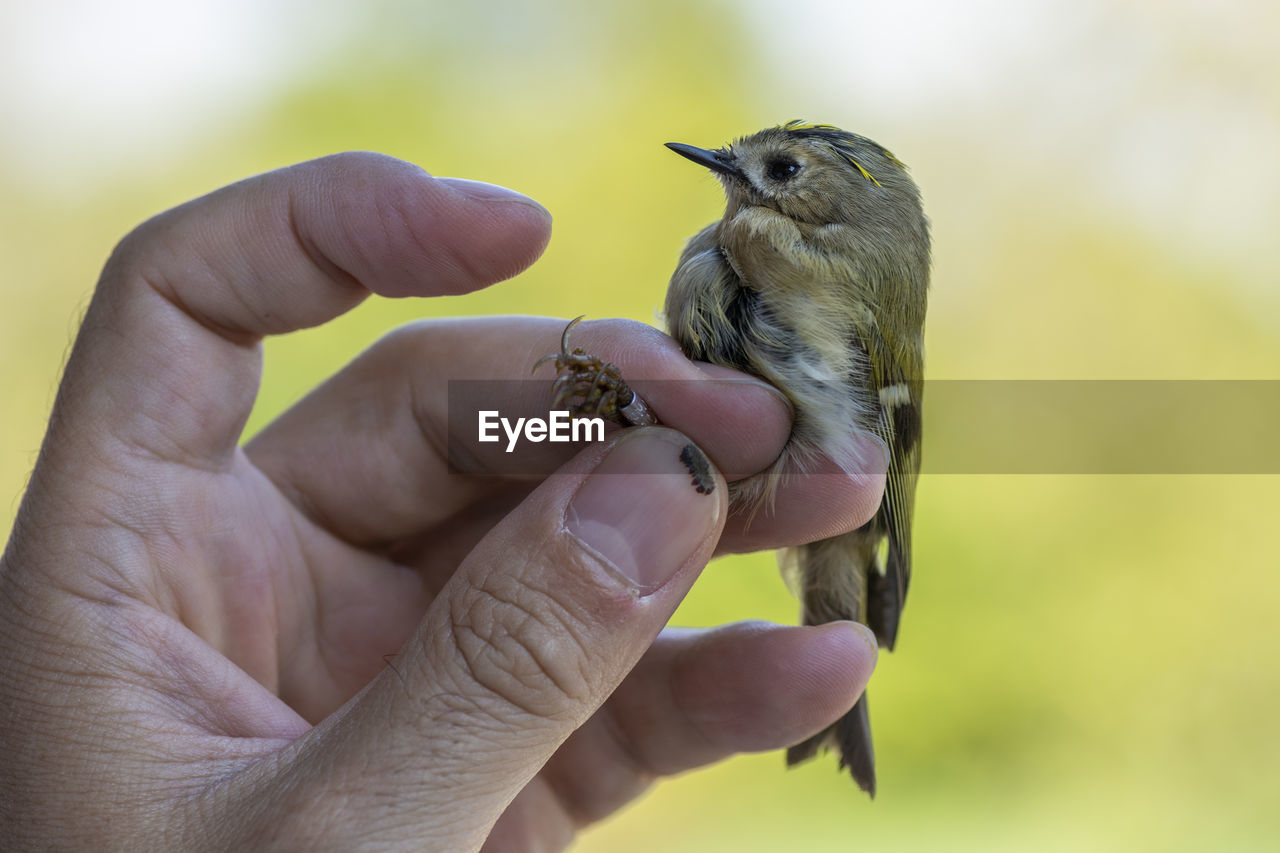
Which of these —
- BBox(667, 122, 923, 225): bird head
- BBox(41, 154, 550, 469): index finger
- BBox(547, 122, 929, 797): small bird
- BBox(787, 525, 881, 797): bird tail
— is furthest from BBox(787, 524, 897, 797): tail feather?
BBox(41, 154, 550, 469): index finger

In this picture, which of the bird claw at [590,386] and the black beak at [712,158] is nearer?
the bird claw at [590,386]

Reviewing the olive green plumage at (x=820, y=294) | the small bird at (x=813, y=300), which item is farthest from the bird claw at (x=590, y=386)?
the olive green plumage at (x=820, y=294)

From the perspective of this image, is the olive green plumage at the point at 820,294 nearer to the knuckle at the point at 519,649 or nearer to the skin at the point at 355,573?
the skin at the point at 355,573

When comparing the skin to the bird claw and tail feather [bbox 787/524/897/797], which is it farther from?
tail feather [bbox 787/524/897/797]

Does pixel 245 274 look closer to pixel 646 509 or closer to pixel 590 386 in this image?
pixel 590 386

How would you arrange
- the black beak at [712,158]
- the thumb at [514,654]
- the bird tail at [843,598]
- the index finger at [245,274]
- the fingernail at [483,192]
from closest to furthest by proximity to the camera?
the thumb at [514,654], the index finger at [245,274], the fingernail at [483,192], the black beak at [712,158], the bird tail at [843,598]

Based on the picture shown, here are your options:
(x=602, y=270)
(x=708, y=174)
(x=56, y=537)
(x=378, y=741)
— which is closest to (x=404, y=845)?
(x=378, y=741)

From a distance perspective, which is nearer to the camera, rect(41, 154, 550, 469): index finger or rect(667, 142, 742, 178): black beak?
rect(41, 154, 550, 469): index finger

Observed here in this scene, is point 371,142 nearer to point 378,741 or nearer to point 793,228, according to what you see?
point 793,228

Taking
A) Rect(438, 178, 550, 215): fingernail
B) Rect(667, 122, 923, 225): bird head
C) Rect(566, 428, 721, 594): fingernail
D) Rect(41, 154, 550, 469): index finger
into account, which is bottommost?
Rect(566, 428, 721, 594): fingernail
